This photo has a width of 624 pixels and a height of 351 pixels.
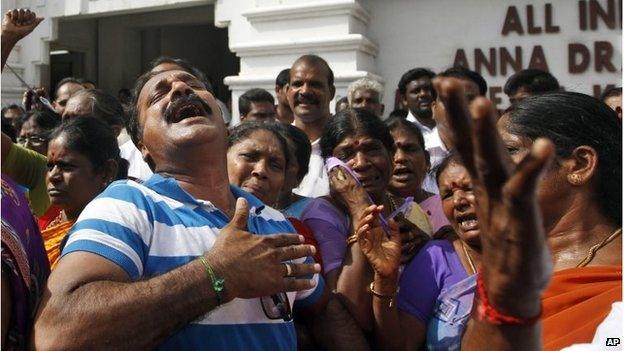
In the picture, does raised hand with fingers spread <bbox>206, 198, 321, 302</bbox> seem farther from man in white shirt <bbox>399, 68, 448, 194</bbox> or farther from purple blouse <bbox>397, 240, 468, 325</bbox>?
man in white shirt <bbox>399, 68, 448, 194</bbox>

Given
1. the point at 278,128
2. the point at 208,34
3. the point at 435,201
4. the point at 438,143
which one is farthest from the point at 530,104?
the point at 208,34

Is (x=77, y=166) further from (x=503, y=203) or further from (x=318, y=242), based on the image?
(x=503, y=203)

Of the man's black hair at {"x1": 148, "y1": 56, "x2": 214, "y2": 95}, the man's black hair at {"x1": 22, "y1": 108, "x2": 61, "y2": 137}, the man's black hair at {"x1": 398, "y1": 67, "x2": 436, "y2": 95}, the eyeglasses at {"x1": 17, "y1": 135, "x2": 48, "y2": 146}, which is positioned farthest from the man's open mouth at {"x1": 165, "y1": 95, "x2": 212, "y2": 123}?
the man's black hair at {"x1": 398, "y1": 67, "x2": 436, "y2": 95}

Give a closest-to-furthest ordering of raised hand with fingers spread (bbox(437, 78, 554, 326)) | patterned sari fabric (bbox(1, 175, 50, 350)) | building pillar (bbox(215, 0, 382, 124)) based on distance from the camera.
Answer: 1. raised hand with fingers spread (bbox(437, 78, 554, 326))
2. patterned sari fabric (bbox(1, 175, 50, 350))
3. building pillar (bbox(215, 0, 382, 124))

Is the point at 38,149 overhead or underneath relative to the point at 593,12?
underneath

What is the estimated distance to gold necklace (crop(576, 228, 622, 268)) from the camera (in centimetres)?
176

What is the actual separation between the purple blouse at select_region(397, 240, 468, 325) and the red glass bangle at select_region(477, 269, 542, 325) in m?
1.00

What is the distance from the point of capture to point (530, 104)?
188 cm

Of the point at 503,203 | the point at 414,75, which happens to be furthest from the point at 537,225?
the point at 414,75

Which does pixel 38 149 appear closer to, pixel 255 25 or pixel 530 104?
pixel 255 25

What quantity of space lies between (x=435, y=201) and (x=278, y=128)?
2.58ft

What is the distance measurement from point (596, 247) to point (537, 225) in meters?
0.83

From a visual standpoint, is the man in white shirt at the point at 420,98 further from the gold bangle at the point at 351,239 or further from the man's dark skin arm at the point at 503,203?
the man's dark skin arm at the point at 503,203

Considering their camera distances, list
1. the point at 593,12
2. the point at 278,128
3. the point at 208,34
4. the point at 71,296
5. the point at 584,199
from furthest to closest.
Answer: the point at 208,34, the point at 593,12, the point at 278,128, the point at 584,199, the point at 71,296
